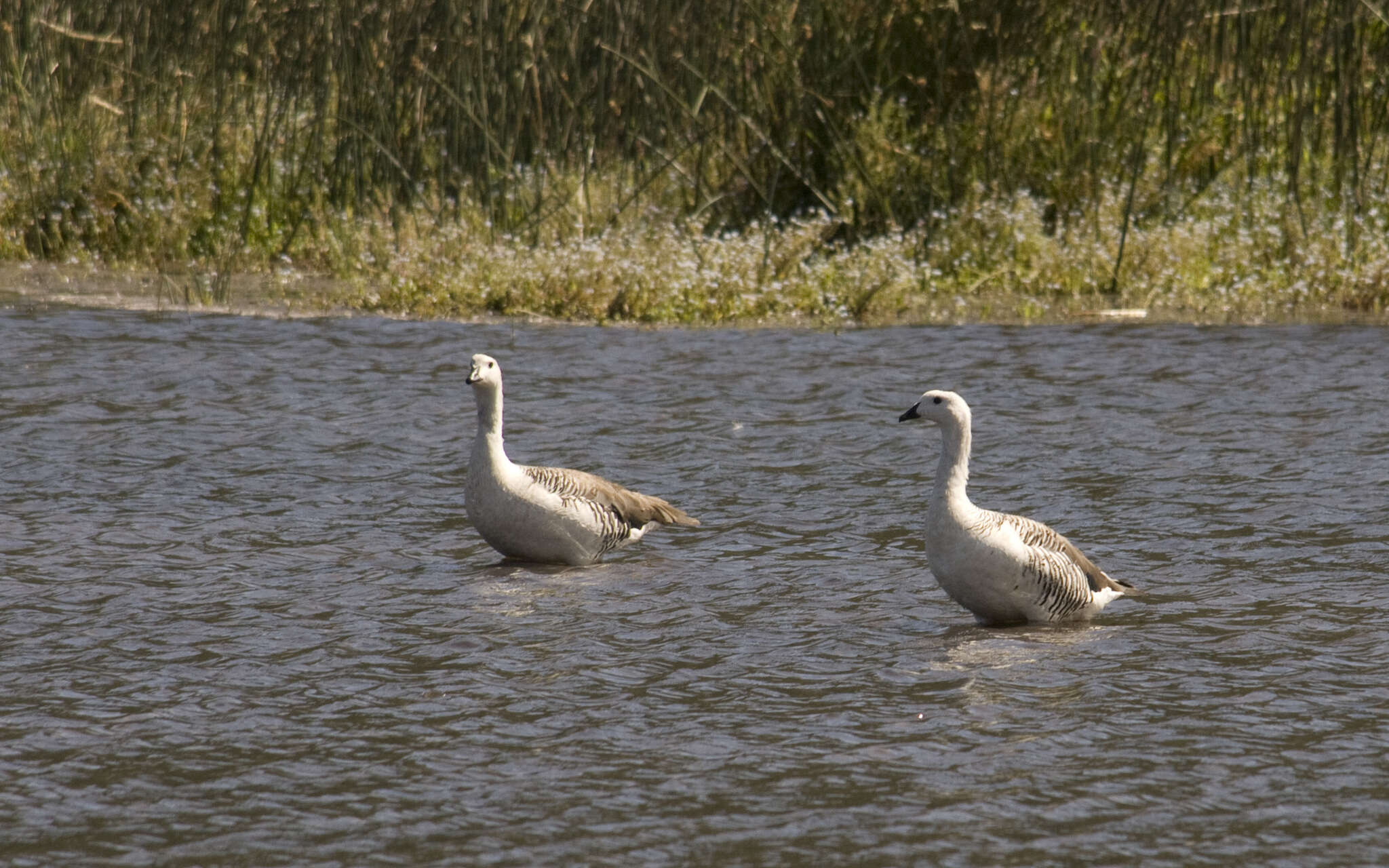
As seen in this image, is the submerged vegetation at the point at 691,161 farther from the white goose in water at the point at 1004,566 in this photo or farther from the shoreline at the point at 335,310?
the white goose in water at the point at 1004,566

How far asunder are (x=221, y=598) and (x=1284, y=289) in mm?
13300

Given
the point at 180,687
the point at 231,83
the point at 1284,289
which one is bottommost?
the point at 180,687

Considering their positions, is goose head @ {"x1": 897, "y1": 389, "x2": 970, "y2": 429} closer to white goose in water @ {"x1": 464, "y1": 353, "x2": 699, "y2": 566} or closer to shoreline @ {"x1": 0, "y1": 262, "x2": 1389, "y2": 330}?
white goose in water @ {"x1": 464, "y1": 353, "x2": 699, "y2": 566}

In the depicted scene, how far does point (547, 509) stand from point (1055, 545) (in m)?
2.92

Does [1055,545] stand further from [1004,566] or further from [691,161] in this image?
[691,161]

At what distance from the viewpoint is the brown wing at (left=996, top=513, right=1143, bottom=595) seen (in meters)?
9.10

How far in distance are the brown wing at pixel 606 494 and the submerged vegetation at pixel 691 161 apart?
8.17 metres

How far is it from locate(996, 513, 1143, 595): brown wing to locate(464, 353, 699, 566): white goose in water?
2448mm

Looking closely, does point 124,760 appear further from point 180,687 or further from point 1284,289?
point 1284,289

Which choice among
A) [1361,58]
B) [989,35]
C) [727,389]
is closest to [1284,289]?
[1361,58]

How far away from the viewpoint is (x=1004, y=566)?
8938 millimetres

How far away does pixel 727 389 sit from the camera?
15453 mm

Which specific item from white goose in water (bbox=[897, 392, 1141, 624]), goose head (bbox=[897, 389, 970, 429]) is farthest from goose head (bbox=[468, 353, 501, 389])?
white goose in water (bbox=[897, 392, 1141, 624])

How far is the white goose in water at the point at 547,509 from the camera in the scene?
10.4m
